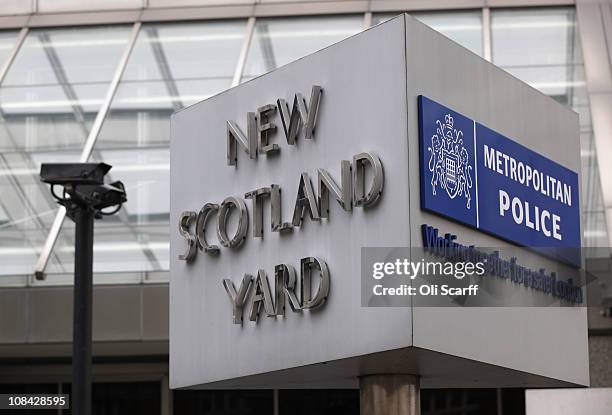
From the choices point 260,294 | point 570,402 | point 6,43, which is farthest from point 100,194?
point 6,43

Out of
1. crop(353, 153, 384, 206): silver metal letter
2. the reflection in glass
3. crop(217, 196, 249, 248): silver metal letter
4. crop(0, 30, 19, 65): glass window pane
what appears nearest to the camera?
crop(353, 153, 384, 206): silver metal letter


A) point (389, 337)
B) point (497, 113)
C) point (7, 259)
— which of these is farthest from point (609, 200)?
point (389, 337)

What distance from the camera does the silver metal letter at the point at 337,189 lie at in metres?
8.77

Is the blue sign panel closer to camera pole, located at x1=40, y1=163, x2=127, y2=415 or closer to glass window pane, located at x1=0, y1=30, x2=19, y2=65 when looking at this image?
camera pole, located at x1=40, y1=163, x2=127, y2=415

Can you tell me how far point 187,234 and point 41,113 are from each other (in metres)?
11.6

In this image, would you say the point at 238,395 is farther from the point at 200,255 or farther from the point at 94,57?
the point at 200,255

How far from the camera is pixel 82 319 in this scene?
10.0 meters

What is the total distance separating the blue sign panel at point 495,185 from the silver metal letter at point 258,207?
4.29ft

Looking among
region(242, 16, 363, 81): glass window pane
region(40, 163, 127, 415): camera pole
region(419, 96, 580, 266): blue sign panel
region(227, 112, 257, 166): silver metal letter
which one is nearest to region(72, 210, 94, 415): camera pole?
region(40, 163, 127, 415): camera pole

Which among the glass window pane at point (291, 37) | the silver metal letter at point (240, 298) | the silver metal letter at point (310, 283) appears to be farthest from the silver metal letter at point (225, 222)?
the glass window pane at point (291, 37)

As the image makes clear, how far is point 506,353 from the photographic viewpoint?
900cm

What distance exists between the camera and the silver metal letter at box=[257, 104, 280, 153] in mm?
9531

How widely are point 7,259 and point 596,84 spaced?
876 centimetres

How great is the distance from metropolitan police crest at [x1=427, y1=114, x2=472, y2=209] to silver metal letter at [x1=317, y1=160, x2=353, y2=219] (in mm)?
526
